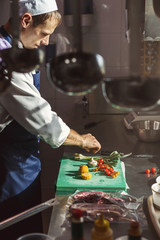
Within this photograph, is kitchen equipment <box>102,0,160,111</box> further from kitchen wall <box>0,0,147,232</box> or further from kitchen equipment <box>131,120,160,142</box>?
kitchen wall <box>0,0,147,232</box>

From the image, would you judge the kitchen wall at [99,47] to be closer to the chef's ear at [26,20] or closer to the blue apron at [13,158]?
the blue apron at [13,158]

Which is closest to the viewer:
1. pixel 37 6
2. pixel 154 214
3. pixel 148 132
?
pixel 154 214

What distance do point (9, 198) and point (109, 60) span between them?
2.24m

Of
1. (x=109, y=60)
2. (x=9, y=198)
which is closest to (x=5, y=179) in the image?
(x=9, y=198)

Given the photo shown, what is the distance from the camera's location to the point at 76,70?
1099 mm

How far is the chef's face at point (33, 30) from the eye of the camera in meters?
2.33

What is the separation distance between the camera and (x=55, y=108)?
14.1ft

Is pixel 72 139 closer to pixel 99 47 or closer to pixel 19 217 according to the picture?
pixel 19 217

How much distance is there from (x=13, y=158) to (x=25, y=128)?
22 cm

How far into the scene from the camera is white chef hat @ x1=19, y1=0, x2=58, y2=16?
2.33 m

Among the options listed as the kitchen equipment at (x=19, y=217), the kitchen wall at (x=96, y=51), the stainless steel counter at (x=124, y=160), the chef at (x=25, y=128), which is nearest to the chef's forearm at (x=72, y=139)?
the chef at (x=25, y=128)

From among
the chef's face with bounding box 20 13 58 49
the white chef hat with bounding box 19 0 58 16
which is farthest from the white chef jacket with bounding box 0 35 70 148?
the white chef hat with bounding box 19 0 58 16

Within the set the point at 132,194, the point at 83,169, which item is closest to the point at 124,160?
the point at 83,169

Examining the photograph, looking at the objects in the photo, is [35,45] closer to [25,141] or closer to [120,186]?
[25,141]
